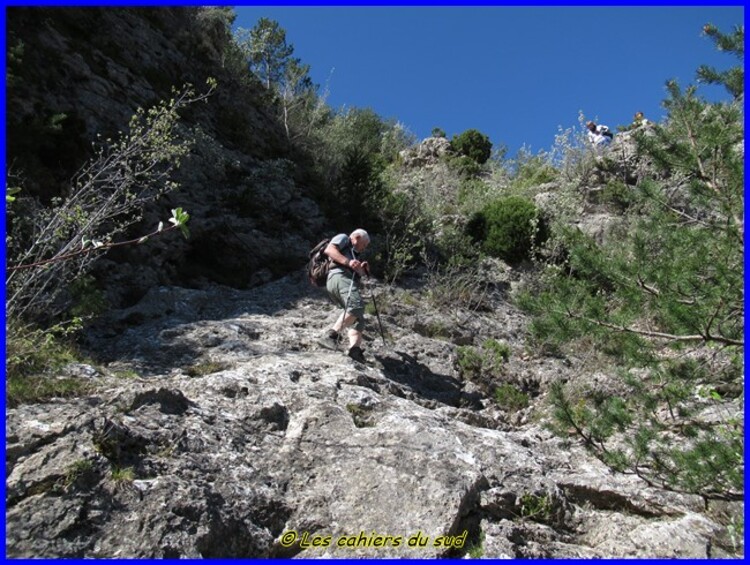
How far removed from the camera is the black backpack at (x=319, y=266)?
21.4ft

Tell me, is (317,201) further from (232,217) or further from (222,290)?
(222,290)

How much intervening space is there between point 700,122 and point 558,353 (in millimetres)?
3713

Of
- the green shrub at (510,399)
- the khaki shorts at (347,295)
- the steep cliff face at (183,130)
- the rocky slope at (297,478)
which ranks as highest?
the steep cliff face at (183,130)

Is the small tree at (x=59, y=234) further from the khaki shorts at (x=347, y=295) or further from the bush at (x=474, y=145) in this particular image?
the bush at (x=474, y=145)

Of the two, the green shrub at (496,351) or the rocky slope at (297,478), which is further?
the green shrub at (496,351)

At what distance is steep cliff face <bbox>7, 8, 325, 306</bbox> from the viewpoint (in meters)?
7.93

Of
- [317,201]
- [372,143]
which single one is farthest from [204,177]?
[372,143]

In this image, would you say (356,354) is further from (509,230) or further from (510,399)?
(509,230)

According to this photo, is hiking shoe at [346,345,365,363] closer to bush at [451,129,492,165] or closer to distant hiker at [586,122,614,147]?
distant hiker at [586,122,614,147]

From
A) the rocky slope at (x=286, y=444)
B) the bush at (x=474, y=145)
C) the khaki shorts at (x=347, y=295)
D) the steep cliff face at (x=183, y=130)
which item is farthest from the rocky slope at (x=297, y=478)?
the bush at (x=474, y=145)

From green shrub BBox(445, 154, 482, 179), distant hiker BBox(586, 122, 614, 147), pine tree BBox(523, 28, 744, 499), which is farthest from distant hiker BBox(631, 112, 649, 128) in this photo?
pine tree BBox(523, 28, 744, 499)

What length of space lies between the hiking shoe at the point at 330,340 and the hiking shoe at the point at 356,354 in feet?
0.87

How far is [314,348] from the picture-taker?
6168 millimetres

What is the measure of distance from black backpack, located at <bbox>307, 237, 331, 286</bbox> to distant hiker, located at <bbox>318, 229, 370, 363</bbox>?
5.5 inches
